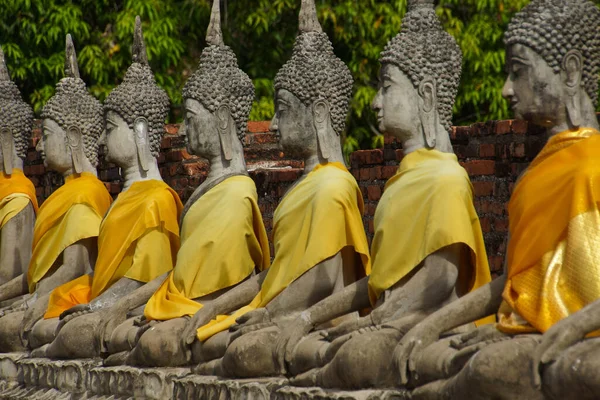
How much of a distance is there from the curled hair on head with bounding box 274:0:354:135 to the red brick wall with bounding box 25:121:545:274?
3.08 ft

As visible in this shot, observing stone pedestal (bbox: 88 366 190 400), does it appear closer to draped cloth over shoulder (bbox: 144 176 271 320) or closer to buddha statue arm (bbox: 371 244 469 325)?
draped cloth over shoulder (bbox: 144 176 271 320)

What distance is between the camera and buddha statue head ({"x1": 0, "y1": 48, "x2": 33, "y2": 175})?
11.4 metres

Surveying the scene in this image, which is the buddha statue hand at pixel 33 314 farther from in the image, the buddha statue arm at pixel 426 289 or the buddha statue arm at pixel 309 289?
the buddha statue arm at pixel 426 289

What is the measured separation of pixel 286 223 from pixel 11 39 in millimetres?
9143

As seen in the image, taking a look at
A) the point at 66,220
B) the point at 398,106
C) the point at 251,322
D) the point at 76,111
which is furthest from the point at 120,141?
the point at 398,106

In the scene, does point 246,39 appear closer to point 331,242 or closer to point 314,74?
point 314,74

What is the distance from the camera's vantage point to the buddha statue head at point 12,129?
Answer: 11430mm

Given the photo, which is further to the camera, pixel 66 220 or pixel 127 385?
pixel 66 220

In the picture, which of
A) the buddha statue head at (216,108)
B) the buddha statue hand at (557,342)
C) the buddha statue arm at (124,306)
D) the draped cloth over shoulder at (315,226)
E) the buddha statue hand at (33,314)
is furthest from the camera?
the buddha statue hand at (33,314)

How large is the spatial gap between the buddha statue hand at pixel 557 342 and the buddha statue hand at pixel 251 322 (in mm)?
2228

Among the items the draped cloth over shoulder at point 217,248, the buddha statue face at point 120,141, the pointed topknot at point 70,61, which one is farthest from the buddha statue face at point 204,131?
the pointed topknot at point 70,61

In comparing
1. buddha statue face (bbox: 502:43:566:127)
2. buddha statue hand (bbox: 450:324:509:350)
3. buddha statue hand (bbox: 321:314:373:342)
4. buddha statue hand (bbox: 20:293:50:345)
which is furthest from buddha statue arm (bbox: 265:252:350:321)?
buddha statue hand (bbox: 20:293:50:345)

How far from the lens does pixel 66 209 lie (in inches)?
390

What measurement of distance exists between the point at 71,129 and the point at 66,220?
27.5 inches
